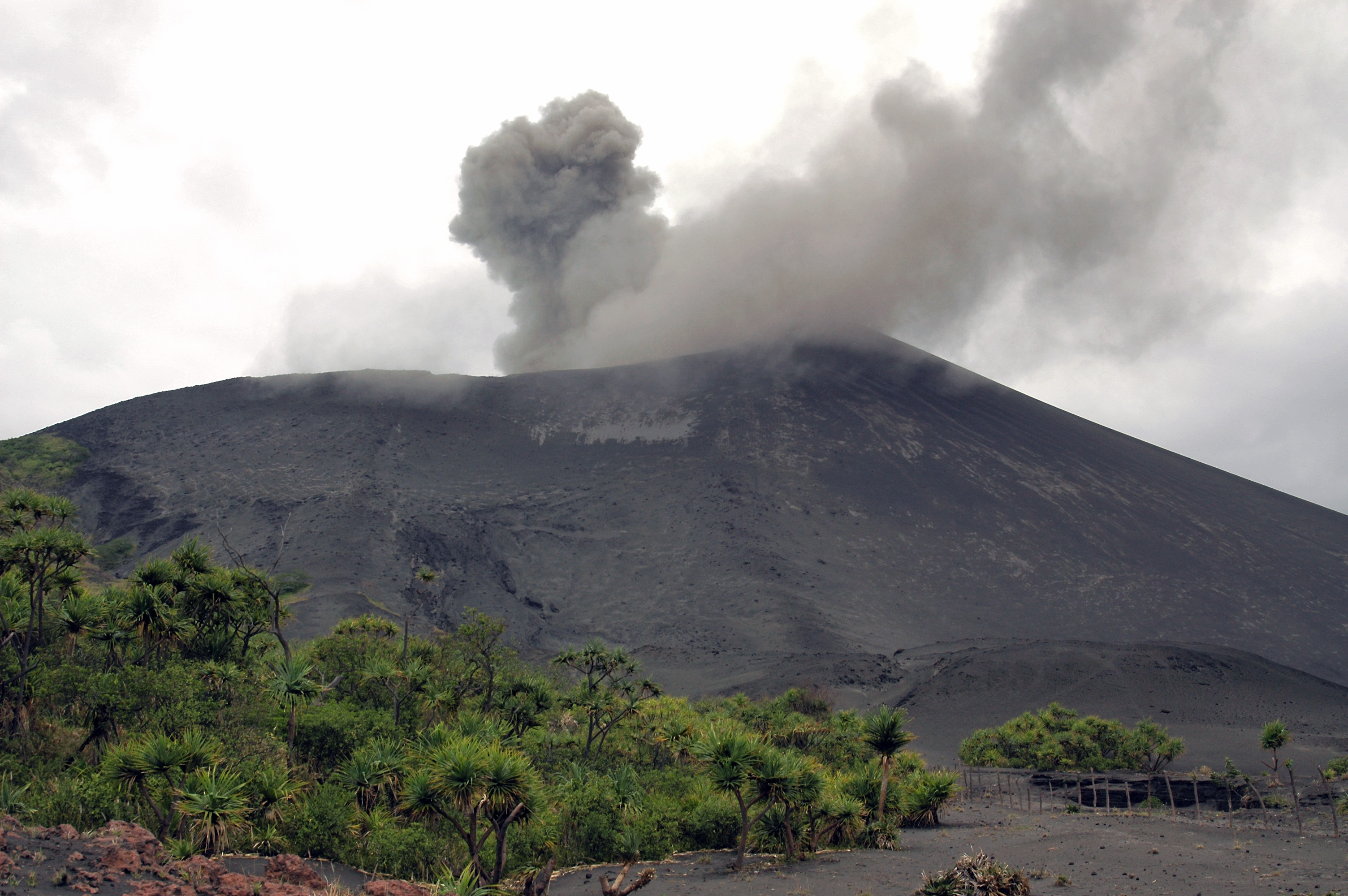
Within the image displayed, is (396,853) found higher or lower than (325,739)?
lower

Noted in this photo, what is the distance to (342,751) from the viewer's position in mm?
17750

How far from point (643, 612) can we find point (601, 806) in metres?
45.7

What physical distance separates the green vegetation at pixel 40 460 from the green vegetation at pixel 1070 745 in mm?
67065

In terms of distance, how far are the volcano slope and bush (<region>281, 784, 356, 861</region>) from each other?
115 feet

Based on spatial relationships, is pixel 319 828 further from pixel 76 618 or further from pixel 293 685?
pixel 76 618

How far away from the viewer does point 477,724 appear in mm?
13750

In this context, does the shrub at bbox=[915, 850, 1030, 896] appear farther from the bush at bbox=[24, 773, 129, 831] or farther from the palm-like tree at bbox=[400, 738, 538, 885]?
the bush at bbox=[24, 773, 129, 831]

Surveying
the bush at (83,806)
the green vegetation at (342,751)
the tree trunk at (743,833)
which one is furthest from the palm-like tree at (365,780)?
the tree trunk at (743,833)

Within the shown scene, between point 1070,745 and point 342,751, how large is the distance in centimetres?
3047

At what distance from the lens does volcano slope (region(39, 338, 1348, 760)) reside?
5956cm

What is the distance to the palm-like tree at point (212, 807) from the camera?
11750 millimetres

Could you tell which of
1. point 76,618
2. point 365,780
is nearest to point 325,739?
point 365,780

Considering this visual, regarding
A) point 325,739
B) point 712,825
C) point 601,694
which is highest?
point 601,694

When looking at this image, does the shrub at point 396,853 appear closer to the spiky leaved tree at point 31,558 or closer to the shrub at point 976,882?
the spiky leaved tree at point 31,558
